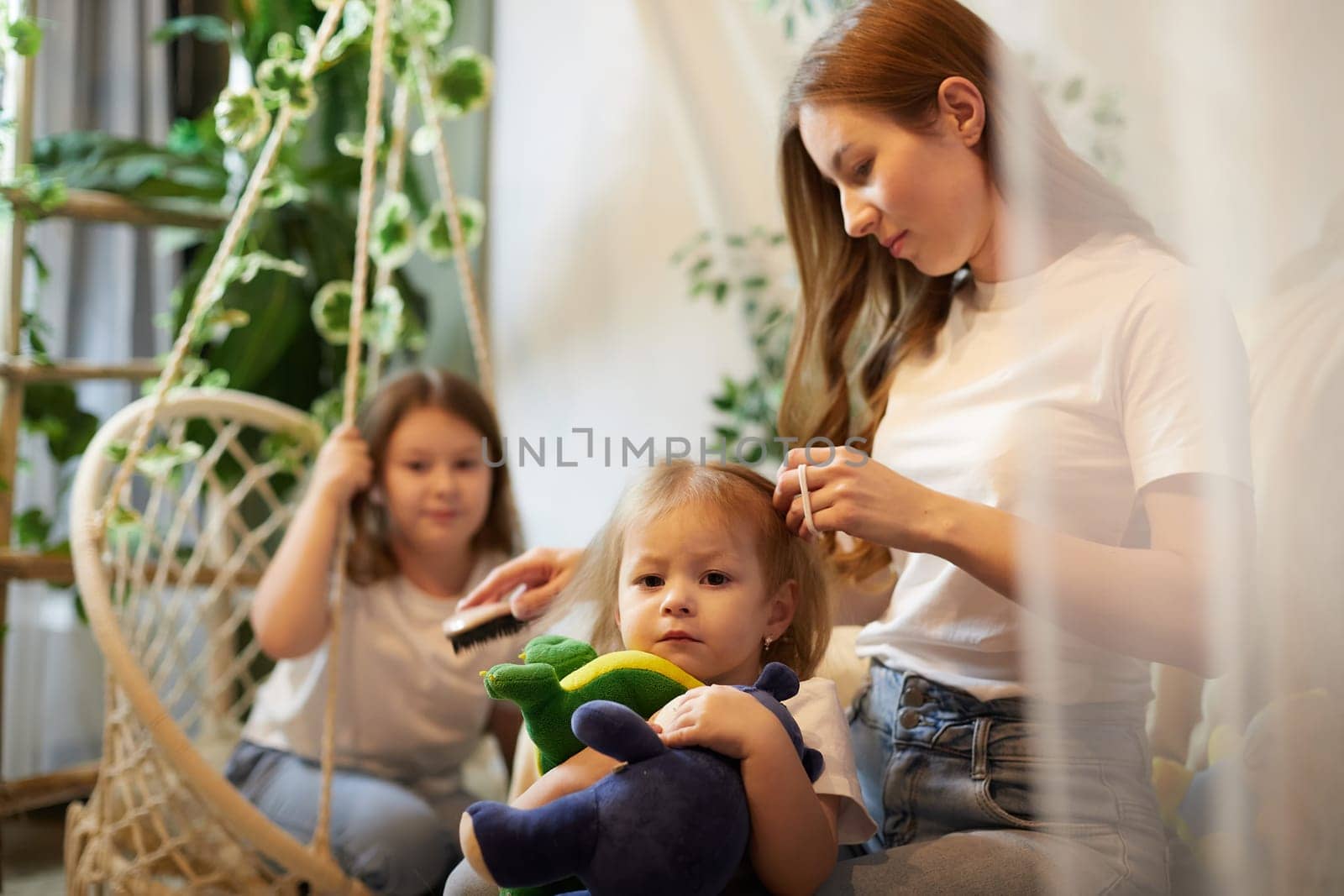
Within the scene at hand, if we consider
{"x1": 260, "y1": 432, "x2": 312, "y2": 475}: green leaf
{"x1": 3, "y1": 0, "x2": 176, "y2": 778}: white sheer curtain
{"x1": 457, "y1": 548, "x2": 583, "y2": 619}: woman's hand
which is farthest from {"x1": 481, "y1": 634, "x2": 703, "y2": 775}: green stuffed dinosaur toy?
{"x1": 3, "y1": 0, "x2": 176, "y2": 778}: white sheer curtain

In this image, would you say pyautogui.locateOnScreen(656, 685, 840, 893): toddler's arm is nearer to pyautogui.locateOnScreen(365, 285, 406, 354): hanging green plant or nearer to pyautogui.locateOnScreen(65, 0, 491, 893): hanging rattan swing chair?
pyautogui.locateOnScreen(65, 0, 491, 893): hanging rattan swing chair

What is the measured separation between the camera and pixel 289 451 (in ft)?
5.58

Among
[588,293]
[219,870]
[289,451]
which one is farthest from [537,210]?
[219,870]

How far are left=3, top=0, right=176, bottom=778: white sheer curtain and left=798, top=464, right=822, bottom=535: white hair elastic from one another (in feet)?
5.40

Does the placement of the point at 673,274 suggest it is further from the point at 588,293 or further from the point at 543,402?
the point at 543,402

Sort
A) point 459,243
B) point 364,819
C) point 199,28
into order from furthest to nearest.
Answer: point 199,28 < point 459,243 < point 364,819

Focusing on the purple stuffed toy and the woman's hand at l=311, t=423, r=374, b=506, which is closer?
the purple stuffed toy

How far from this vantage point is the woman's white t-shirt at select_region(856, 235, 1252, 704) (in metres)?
0.73

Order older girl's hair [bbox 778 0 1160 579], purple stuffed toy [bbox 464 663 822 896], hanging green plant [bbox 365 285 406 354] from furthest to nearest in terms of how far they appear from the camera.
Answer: hanging green plant [bbox 365 285 406 354] → older girl's hair [bbox 778 0 1160 579] → purple stuffed toy [bbox 464 663 822 896]


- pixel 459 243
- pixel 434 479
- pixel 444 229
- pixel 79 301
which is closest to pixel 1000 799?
pixel 434 479

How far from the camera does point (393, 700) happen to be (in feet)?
4.83

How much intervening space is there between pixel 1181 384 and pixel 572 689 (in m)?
0.45

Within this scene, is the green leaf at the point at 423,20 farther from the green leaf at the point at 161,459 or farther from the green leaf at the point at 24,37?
the green leaf at the point at 161,459

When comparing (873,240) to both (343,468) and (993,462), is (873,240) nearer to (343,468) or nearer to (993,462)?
(993,462)
